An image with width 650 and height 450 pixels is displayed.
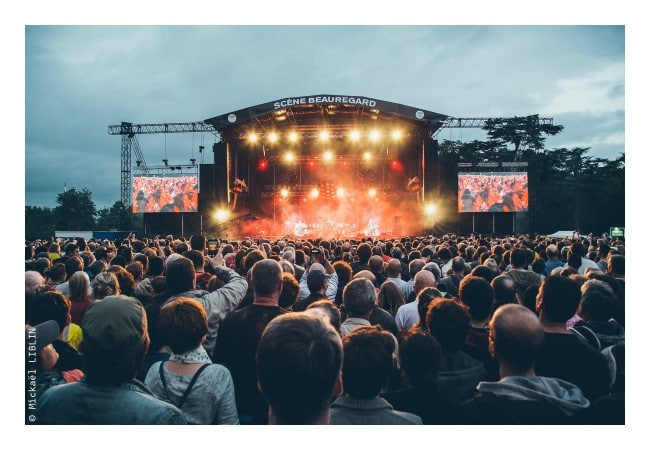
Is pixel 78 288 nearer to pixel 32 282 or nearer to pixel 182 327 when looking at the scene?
pixel 32 282

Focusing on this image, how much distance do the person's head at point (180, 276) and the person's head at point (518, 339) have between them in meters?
2.34

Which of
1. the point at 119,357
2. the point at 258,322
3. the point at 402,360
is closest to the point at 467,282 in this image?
the point at 402,360

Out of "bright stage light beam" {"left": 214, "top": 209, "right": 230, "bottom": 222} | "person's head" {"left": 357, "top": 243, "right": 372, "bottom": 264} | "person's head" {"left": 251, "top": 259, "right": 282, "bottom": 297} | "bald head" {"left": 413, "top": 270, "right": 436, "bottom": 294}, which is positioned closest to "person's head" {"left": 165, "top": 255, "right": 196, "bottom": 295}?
"person's head" {"left": 251, "top": 259, "right": 282, "bottom": 297}

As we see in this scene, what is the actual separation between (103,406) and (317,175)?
27.1m

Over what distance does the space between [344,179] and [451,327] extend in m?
25.7

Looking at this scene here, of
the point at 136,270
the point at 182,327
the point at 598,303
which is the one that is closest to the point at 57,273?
the point at 136,270

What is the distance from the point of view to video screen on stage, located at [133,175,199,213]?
1019 inches

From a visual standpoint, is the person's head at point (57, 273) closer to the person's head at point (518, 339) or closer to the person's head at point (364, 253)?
the person's head at point (364, 253)

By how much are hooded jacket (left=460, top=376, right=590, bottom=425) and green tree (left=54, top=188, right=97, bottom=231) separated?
45.4m

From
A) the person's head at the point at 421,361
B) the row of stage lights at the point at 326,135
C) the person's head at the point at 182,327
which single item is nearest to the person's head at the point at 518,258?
the person's head at the point at 421,361

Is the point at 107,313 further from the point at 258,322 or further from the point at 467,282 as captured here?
the point at 467,282

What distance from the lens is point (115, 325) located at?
1.91 m

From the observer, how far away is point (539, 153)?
140ft

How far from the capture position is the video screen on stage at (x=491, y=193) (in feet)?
82.7
